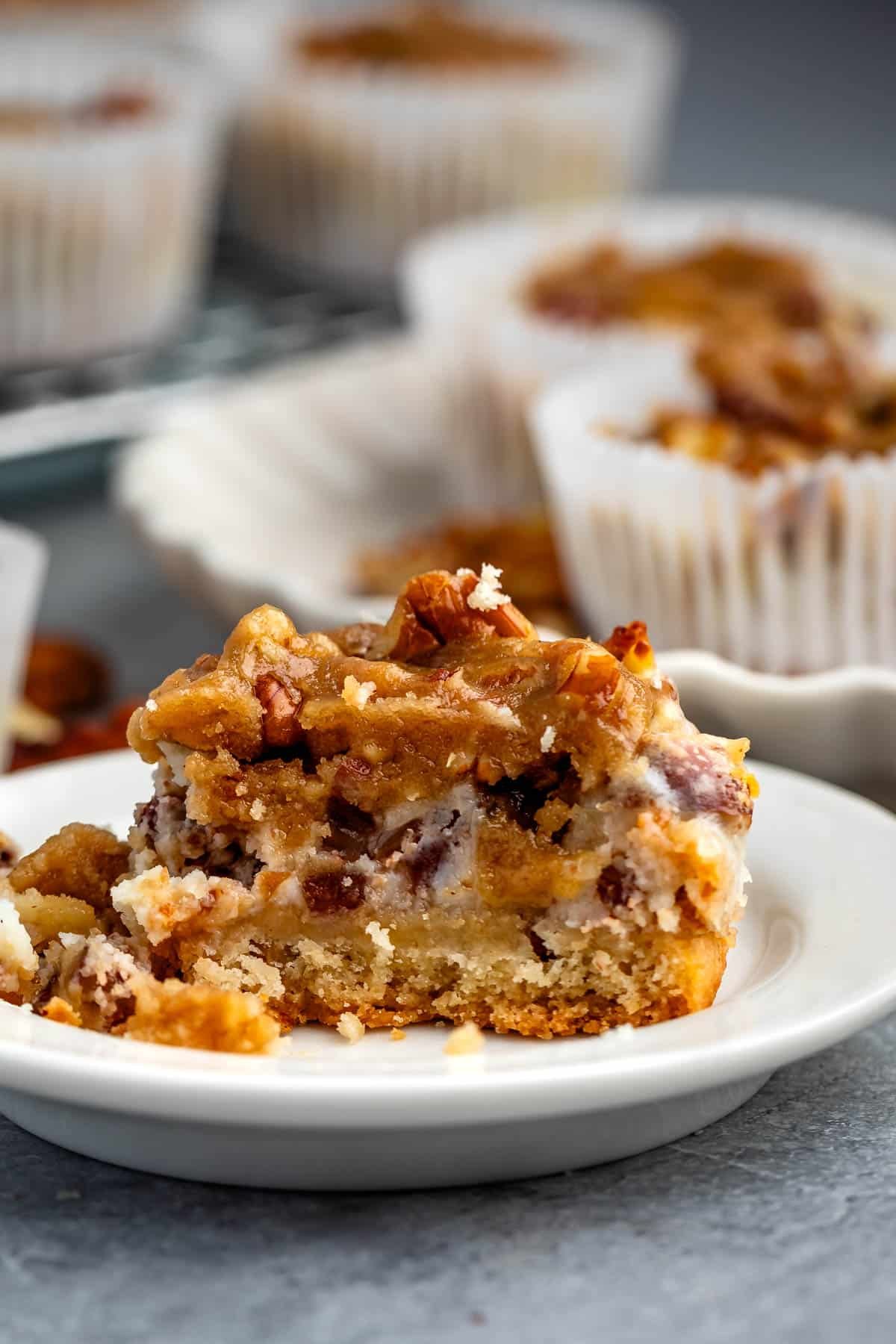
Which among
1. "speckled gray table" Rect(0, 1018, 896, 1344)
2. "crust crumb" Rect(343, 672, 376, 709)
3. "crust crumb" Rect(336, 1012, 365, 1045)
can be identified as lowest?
"speckled gray table" Rect(0, 1018, 896, 1344)

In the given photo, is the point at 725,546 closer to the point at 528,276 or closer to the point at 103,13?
the point at 528,276

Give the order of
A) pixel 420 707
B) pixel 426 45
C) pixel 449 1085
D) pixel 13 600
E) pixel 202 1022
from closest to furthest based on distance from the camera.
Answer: pixel 449 1085 < pixel 202 1022 < pixel 420 707 < pixel 13 600 < pixel 426 45

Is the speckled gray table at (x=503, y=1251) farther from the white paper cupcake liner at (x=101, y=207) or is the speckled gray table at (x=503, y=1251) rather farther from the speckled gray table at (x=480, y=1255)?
the white paper cupcake liner at (x=101, y=207)

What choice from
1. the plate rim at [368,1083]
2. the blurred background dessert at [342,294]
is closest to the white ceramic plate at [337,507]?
the blurred background dessert at [342,294]

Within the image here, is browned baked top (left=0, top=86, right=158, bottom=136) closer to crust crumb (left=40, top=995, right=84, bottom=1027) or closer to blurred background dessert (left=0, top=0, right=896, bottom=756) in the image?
blurred background dessert (left=0, top=0, right=896, bottom=756)

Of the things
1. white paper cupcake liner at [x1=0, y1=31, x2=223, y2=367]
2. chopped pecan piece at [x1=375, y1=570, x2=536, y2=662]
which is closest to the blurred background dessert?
white paper cupcake liner at [x1=0, y1=31, x2=223, y2=367]

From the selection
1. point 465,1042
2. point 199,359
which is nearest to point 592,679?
point 465,1042

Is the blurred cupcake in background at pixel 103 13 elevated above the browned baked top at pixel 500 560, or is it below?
above
